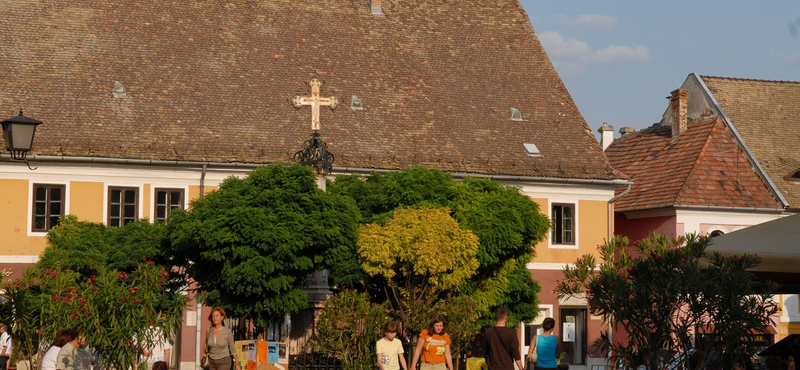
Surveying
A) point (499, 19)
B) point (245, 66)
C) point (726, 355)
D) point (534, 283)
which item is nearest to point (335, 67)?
point (245, 66)

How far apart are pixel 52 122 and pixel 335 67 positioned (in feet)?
28.3

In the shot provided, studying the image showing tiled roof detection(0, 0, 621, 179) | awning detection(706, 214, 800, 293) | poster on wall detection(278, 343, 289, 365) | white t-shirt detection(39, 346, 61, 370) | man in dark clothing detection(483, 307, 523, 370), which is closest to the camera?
awning detection(706, 214, 800, 293)

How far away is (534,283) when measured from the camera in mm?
27500

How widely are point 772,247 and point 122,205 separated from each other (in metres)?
20.1

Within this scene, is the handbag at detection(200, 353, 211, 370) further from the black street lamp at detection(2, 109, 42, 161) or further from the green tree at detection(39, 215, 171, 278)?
the green tree at detection(39, 215, 171, 278)

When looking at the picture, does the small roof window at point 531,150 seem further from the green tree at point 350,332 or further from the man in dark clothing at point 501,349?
the man in dark clothing at point 501,349

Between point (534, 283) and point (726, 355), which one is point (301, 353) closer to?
point (534, 283)

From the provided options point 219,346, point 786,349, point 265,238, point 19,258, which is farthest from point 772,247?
point 19,258

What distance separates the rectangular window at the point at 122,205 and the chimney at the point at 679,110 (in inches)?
762

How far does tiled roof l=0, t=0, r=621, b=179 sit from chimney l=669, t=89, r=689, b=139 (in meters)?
5.58

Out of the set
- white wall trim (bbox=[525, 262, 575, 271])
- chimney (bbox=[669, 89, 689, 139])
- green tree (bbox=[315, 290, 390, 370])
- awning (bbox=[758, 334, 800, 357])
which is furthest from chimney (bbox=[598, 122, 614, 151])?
awning (bbox=[758, 334, 800, 357])

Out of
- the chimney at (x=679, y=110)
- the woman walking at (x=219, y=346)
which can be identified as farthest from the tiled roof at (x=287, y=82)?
the woman walking at (x=219, y=346)

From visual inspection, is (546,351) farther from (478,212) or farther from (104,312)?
(478,212)

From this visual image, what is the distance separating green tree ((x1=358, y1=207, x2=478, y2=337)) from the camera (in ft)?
70.4
